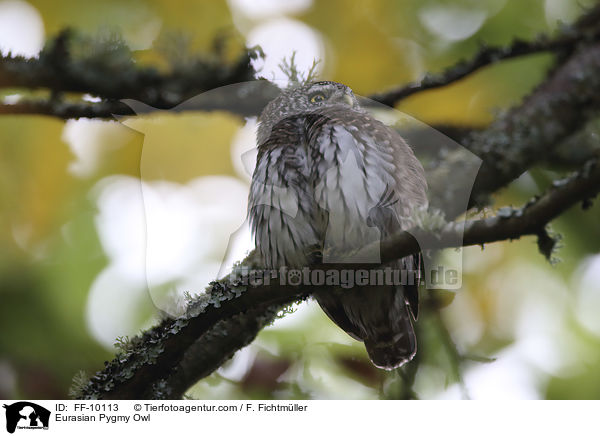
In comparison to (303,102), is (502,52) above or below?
above

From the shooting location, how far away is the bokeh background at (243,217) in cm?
193

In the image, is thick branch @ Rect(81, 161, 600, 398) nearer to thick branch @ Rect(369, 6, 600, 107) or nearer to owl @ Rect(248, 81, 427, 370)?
owl @ Rect(248, 81, 427, 370)

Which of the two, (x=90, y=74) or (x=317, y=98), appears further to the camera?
(x=90, y=74)

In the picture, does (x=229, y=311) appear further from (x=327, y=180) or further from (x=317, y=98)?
(x=317, y=98)

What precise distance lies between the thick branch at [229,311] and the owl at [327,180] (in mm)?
144

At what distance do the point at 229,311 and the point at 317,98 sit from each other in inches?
23.9

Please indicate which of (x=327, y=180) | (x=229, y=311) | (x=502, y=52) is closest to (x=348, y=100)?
(x=327, y=180)

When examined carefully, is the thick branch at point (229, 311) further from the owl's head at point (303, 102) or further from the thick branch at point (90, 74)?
the thick branch at point (90, 74)

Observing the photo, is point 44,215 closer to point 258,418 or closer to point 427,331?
point 258,418

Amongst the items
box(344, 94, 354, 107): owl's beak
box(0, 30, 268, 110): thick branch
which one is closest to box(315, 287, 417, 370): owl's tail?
box(344, 94, 354, 107): owl's beak

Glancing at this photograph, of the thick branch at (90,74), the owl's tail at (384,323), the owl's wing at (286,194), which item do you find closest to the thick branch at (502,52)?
the owl's wing at (286,194)

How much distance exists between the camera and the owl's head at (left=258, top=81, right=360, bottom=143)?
1549 mm

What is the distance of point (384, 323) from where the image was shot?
2031mm

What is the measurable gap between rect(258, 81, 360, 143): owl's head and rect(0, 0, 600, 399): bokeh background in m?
0.05
